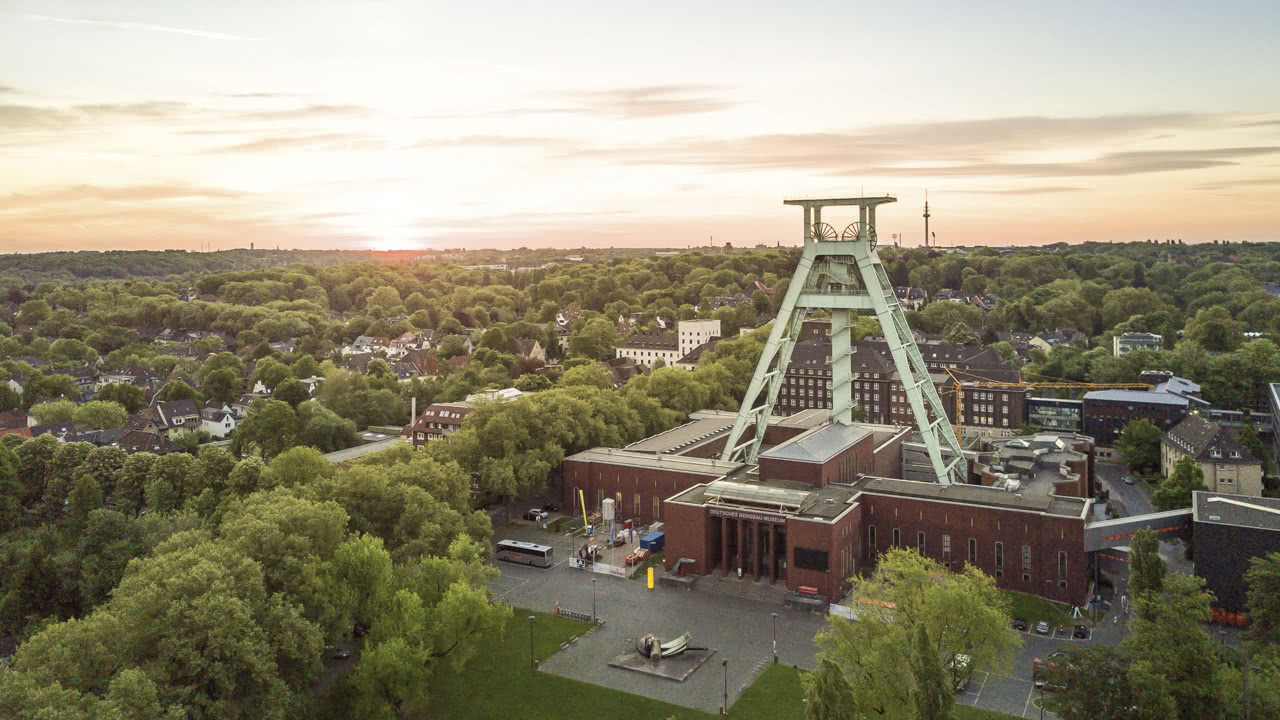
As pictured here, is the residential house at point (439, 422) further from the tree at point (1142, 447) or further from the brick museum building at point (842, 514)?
the tree at point (1142, 447)

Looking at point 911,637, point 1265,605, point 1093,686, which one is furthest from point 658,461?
point 1093,686

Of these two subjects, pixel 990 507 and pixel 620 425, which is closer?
pixel 990 507

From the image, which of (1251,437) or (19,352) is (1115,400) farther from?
(19,352)

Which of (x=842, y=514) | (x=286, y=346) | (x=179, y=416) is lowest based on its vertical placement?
(x=179, y=416)

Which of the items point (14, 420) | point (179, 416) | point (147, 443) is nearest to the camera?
point (147, 443)

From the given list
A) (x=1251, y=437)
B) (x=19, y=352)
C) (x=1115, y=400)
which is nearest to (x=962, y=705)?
(x=1251, y=437)

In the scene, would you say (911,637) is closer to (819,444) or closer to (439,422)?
(819,444)

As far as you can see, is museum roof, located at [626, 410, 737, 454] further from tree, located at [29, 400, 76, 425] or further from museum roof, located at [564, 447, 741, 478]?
tree, located at [29, 400, 76, 425]

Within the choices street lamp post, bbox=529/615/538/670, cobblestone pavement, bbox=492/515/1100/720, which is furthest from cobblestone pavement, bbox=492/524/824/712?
street lamp post, bbox=529/615/538/670
